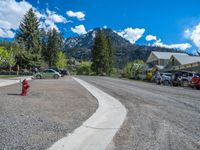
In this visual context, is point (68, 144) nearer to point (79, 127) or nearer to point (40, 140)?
point (40, 140)

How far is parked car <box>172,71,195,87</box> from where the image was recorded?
3378 centimetres

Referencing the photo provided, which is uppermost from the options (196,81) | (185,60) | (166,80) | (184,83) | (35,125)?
(185,60)

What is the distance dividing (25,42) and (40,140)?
59.9 meters

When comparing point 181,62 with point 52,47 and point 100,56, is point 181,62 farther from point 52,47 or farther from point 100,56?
point 52,47

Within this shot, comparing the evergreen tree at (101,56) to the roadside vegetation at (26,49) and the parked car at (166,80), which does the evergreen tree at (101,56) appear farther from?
the parked car at (166,80)

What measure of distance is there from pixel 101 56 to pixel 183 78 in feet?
169

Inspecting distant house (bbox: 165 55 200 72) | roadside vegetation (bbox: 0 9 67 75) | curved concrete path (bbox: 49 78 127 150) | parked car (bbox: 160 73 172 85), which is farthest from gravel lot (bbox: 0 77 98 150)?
roadside vegetation (bbox: 0 9 67 75)

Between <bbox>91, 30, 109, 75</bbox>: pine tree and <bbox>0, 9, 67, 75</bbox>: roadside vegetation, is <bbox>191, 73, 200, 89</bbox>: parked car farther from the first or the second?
<bbox>91, 30, 109, 75</bbox>: pine tree

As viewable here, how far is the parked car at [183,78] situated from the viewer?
3378 centimetres

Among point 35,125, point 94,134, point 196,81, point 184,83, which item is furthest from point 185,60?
point 35,125

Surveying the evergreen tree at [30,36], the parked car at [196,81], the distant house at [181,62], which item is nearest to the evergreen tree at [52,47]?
the evergreen tree at [30,36]

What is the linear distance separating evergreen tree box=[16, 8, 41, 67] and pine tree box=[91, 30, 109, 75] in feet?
83.4

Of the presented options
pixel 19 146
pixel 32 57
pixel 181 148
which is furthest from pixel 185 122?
pixel 32 57

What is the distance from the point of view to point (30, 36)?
6312cm
